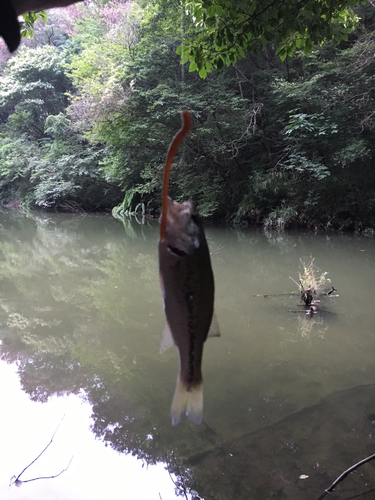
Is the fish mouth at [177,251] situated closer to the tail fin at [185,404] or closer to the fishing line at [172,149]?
the fishing line at [172,149]

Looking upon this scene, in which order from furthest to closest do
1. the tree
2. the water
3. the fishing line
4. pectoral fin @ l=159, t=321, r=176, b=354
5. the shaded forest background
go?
the shaded forest background → the water → the tree → pectoral fin @ l=159, t=321, r=176, b=354 → the fishing line

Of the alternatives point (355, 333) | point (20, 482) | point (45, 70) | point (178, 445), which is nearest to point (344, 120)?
point (355, 333)

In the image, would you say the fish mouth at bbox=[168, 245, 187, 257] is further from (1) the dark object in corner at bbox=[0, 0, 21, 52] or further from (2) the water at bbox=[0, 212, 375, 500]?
(2) the water at bbox=[0, 212, 375, 500]

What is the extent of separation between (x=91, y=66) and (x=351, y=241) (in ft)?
41.0

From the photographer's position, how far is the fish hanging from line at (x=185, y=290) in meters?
0.41

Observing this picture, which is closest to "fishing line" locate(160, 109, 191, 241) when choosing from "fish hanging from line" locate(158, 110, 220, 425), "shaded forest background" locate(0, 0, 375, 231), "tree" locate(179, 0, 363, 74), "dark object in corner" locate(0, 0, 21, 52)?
"fish hanging from line" locate(158, 110, 220, 425)

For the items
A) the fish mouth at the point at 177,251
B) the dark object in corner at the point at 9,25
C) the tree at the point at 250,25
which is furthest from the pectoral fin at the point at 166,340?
the tree at the point at 250,25

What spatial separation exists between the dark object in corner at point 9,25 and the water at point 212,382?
283 cm

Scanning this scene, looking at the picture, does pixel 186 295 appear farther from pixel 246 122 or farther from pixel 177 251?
pixel 246 122

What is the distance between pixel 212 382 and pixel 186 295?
3757mm

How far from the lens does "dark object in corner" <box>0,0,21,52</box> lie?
0.61 m

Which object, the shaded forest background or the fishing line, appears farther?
the shaded forest background

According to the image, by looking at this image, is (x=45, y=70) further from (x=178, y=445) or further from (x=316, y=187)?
(x=178, y=445)

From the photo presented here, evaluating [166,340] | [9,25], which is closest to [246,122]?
[9,25]
